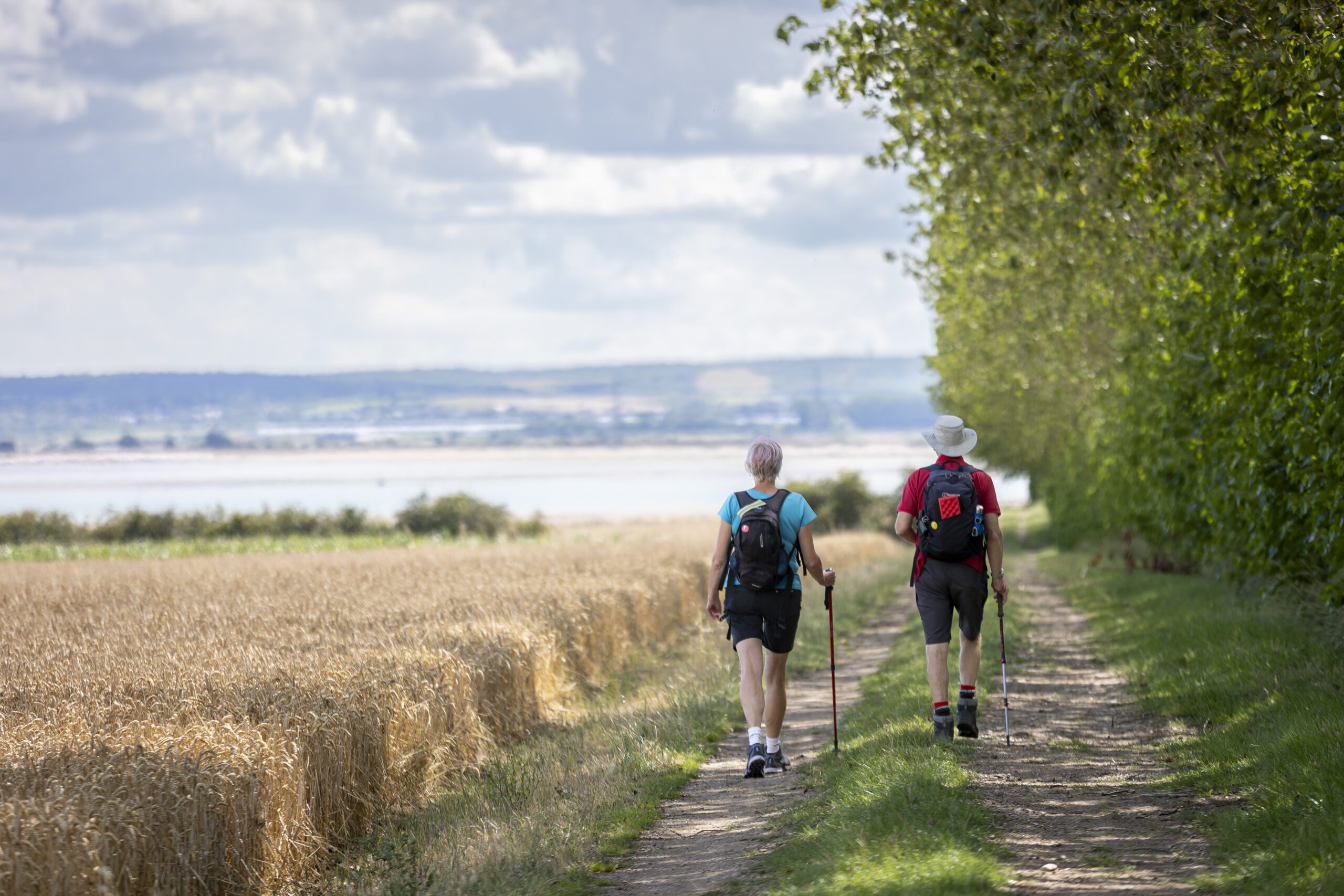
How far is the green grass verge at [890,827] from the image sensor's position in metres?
6.38

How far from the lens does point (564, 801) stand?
938cm

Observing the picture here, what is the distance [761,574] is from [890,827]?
8.03 ft

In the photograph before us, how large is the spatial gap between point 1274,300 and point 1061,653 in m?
6.71

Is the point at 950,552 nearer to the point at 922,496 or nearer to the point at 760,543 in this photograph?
the point at 922,496

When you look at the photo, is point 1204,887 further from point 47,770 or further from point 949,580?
point 47,770

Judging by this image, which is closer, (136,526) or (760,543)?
(760,543)

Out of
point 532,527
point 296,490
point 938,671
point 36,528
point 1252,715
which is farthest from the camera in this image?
point 296,490

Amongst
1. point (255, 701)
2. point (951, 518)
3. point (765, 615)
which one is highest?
point (951, 518)

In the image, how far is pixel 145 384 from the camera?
8919 cm

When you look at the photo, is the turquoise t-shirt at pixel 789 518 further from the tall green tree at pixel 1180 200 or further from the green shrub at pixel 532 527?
the green shrub at pixel 532 527

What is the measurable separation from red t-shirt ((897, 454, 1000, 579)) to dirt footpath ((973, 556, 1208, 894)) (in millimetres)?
1460

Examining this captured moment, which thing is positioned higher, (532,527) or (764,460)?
(764,460)

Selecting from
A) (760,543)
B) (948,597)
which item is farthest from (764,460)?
(948,597)

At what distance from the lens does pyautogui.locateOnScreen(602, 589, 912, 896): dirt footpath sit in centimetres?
742
